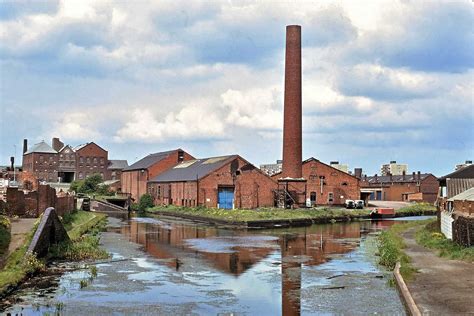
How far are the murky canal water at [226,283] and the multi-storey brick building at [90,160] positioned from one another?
76.2 metres

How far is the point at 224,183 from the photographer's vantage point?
56531mm

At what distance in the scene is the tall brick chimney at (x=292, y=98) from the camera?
51.7 m

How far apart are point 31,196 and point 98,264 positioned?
9812 millimetres

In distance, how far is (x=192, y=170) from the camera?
6328 cm

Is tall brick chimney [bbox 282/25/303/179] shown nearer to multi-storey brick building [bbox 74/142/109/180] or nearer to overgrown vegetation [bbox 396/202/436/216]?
overgrown vegetation [bbox 396/202/436/216]

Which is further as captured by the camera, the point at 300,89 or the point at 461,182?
the point at 300,89

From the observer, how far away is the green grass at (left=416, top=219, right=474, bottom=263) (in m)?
19.1

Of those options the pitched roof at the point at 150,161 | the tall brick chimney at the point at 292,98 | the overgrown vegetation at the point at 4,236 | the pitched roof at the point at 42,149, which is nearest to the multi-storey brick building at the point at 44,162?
the pitched roof at the point at 42,149

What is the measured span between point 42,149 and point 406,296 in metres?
95.6

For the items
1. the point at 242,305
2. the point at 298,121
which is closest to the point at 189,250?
the point at 242,305

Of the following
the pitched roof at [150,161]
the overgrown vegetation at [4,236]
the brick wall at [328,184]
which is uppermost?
the pitched roof at [150,161]

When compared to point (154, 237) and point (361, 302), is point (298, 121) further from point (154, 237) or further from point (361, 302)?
point (361, 302)

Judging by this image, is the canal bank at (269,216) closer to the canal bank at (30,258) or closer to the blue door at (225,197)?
the blue door at (225,197)

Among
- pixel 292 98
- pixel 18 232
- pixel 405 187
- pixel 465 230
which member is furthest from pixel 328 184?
pixel 18 232
